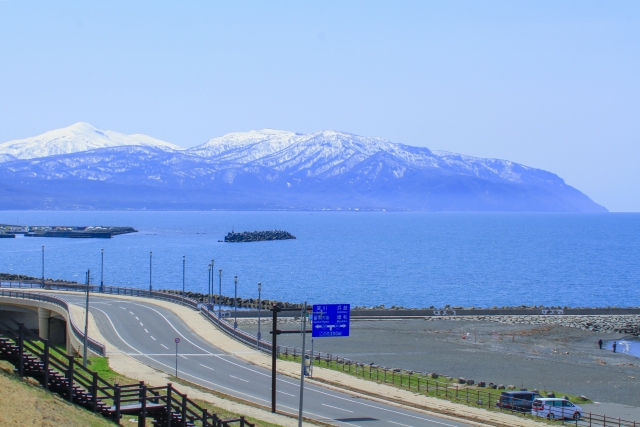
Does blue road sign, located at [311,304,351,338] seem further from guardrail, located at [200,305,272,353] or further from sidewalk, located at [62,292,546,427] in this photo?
guardrail, located at [200,305,272,353]

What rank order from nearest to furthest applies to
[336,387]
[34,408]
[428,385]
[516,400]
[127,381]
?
[34,408] → [127,381] → [516,400] → [336,387] → [428,385]

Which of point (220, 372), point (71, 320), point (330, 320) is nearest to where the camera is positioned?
point (330, 320)

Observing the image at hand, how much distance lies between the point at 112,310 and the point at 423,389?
29356 mm

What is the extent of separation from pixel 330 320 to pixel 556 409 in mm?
10259

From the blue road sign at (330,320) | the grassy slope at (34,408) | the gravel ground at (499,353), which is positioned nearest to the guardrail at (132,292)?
the gravel ground at (499,353)

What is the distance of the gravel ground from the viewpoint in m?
47.5

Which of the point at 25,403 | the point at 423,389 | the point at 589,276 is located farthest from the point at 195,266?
the point at 25,403

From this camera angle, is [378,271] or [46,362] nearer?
[46,362]

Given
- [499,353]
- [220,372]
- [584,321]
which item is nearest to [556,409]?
[220,372]

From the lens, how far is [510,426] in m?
30.2

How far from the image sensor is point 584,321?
7506 centimetres

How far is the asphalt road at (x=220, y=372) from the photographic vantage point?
31.5 m

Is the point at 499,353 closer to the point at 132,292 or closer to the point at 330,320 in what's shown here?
the point at 330,320

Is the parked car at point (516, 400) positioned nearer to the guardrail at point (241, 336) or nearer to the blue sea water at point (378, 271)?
the guardrail at point (241, 336)
